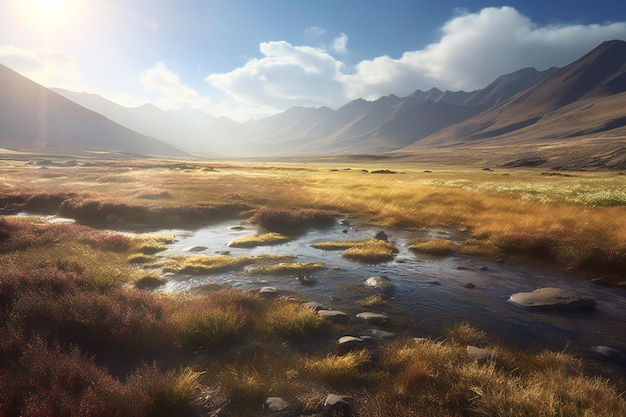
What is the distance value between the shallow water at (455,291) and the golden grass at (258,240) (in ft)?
2.42

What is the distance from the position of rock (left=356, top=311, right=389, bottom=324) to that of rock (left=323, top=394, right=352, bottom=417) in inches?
189

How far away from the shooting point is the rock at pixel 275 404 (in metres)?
6.91

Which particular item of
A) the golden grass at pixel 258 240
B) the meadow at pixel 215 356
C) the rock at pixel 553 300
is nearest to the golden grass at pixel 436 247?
the meadow at pixel 215 356

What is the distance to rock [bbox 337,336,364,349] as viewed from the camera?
9.48 metres

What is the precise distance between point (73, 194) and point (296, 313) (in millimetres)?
36749

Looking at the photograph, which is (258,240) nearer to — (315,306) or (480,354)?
(315,306)

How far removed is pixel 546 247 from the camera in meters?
20.4

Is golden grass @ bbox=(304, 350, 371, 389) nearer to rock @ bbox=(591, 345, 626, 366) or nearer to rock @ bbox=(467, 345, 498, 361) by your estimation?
rock @ bbox=(467, 345, 498, 361)

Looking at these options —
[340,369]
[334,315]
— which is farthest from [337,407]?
[334,315]

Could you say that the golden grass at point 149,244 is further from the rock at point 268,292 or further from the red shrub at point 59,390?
the red shrub at point 59,390

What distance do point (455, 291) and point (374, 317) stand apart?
5364 millimetres

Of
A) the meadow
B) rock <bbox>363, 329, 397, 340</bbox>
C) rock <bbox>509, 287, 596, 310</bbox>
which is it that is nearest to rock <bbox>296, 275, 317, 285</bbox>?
the meadow

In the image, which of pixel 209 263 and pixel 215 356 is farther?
pixel 209 263

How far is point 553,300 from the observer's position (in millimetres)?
13266
